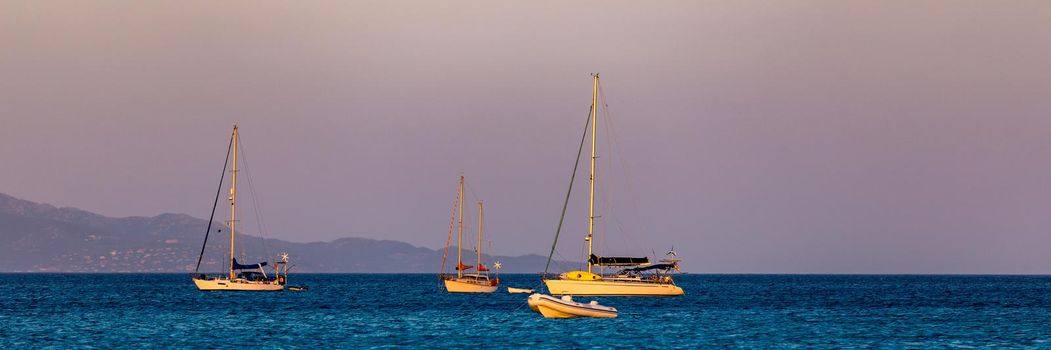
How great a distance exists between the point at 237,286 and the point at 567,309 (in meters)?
65.1

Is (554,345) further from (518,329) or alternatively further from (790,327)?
(790,327)

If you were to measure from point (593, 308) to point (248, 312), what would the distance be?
31.2m

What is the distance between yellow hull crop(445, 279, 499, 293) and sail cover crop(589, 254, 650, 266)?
26837 mm

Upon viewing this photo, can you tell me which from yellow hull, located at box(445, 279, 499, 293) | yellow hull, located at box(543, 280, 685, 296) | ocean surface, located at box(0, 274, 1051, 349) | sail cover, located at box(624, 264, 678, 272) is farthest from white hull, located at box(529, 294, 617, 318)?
yellow hull, located at box(445, 279, 499, 293)

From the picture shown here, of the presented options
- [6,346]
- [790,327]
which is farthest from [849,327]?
[6,346]

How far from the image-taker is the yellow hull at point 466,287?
15112 cm

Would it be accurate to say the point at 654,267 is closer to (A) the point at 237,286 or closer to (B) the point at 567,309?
(B) the point at 567,309

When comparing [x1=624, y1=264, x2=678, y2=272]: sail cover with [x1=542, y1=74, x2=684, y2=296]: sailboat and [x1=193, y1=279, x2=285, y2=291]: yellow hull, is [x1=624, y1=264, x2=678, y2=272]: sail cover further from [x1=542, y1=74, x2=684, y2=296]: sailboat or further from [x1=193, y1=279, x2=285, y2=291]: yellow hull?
[x1=193, y1=279, x2=285, y2=291]: yellow hull

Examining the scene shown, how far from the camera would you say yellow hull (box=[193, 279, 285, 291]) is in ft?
483

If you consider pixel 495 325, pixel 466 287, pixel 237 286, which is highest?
pixel 466 287

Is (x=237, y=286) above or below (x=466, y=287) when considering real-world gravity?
below

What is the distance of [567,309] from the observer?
299ft

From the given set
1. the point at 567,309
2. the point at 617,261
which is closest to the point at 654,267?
the point at 617,261

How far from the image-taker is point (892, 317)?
110000 mm
